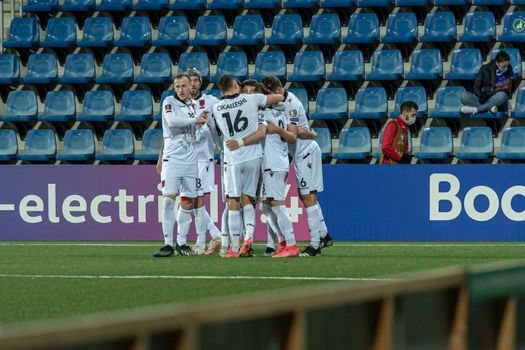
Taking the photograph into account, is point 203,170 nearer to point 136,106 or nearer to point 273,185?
point 273,185

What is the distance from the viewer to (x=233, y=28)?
2144 centimetres

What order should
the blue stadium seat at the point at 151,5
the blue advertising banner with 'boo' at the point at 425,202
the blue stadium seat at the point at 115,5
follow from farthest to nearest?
the blue stadium seat at the point at 115,5, the blue stadium seat at the point at 151,5, the blue advertising banner with 'boo' at the point at 425,202

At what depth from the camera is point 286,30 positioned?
21.1 m

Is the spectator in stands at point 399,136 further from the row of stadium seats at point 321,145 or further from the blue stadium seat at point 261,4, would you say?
the blue stadium seat at point 261,4

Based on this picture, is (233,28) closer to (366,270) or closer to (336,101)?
(336,101)

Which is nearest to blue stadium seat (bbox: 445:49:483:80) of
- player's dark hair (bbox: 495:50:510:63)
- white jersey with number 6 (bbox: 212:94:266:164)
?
player's dark hair (bbox: 495:50:510:63)

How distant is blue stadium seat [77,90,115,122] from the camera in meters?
20.6

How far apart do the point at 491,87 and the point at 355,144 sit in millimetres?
2313

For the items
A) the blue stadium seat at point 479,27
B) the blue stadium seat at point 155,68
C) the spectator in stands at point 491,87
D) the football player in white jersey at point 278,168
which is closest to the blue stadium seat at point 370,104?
the spectator in stands at point 491,87

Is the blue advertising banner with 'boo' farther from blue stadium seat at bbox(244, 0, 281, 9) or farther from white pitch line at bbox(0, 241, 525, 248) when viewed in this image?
blue stadium seat at bbox(244, 0, 281, 9)

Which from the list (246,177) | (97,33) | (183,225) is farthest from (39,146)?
(246,177)

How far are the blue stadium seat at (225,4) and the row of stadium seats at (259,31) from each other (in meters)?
0.31

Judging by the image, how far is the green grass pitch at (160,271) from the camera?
8109mm

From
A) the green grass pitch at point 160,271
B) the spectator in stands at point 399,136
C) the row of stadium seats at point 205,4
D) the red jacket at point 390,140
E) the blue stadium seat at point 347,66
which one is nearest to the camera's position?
the green grass pitch at point 160,271
